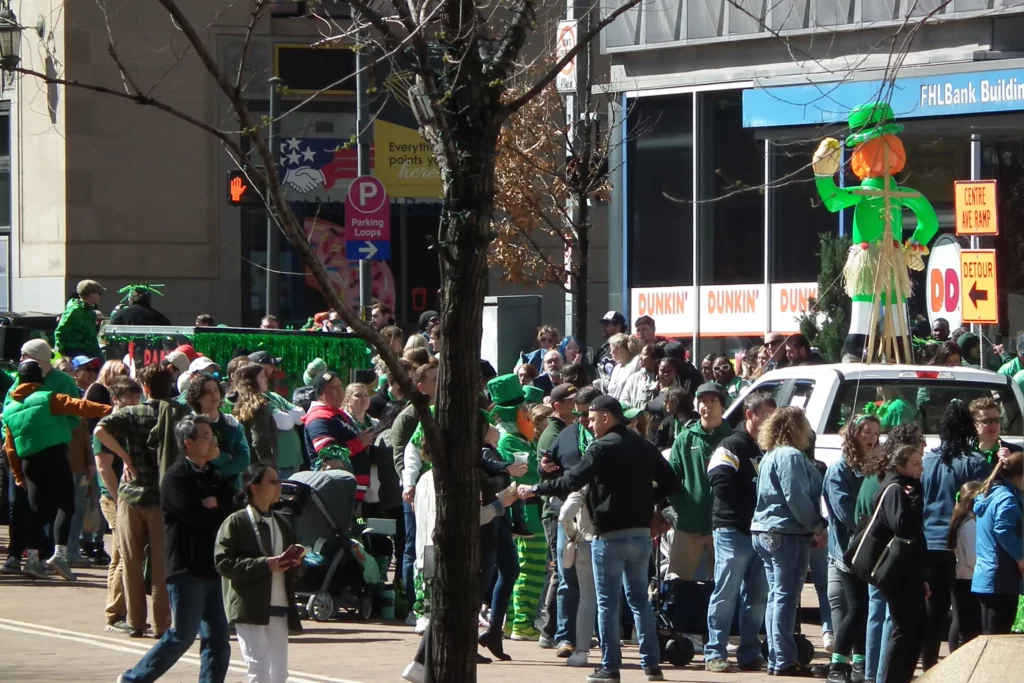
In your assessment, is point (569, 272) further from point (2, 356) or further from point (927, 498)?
point (927, 498)

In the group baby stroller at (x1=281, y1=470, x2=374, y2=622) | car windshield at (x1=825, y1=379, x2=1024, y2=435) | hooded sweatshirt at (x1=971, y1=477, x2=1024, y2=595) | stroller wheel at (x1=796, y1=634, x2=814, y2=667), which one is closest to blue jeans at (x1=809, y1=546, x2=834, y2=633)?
stroller wheel at (x1=796, y1=634, x2=814, y2=667)

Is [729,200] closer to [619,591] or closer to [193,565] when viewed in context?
[619,591]

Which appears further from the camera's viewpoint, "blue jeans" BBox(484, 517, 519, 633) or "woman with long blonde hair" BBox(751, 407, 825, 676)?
"blue jeans" BBox(484, 517, 519, 633)

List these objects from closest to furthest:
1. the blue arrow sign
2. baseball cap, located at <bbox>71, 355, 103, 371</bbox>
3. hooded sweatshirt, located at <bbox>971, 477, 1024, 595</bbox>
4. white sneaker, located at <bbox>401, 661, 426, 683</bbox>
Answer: hooded sweatshirt, located at <bbox>971, 477, 1024, 595</bbox>, white sneaker, located at <bbox>401, 661, 426, 683</bbox>, baseball cap, located at <bbox>71, 355, 103, 371</bbox>, the blue arrow sign

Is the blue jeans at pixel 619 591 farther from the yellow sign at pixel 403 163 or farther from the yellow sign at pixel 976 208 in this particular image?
the yellow sign at pixel 403 163

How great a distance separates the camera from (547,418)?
11.8m

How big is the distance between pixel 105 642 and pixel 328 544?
175cm

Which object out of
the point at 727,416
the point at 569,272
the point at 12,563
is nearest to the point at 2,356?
the point at 12,563

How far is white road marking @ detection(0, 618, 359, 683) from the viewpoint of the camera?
9812mm

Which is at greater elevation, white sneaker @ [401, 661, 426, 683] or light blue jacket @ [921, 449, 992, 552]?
light blue jacket @ [921, 449, 992, 552]

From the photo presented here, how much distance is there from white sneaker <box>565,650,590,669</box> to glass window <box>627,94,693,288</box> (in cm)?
1351

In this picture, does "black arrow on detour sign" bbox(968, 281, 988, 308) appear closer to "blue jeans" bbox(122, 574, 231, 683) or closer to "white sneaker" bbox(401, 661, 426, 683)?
"white sneaker" bbox(401, 661, 426, 683)

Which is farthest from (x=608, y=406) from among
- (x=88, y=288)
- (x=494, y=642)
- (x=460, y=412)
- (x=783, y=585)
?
(x=88, y=288)

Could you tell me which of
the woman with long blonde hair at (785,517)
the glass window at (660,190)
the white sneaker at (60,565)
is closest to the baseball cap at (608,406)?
the woman with long blonde hair at (785,517)
